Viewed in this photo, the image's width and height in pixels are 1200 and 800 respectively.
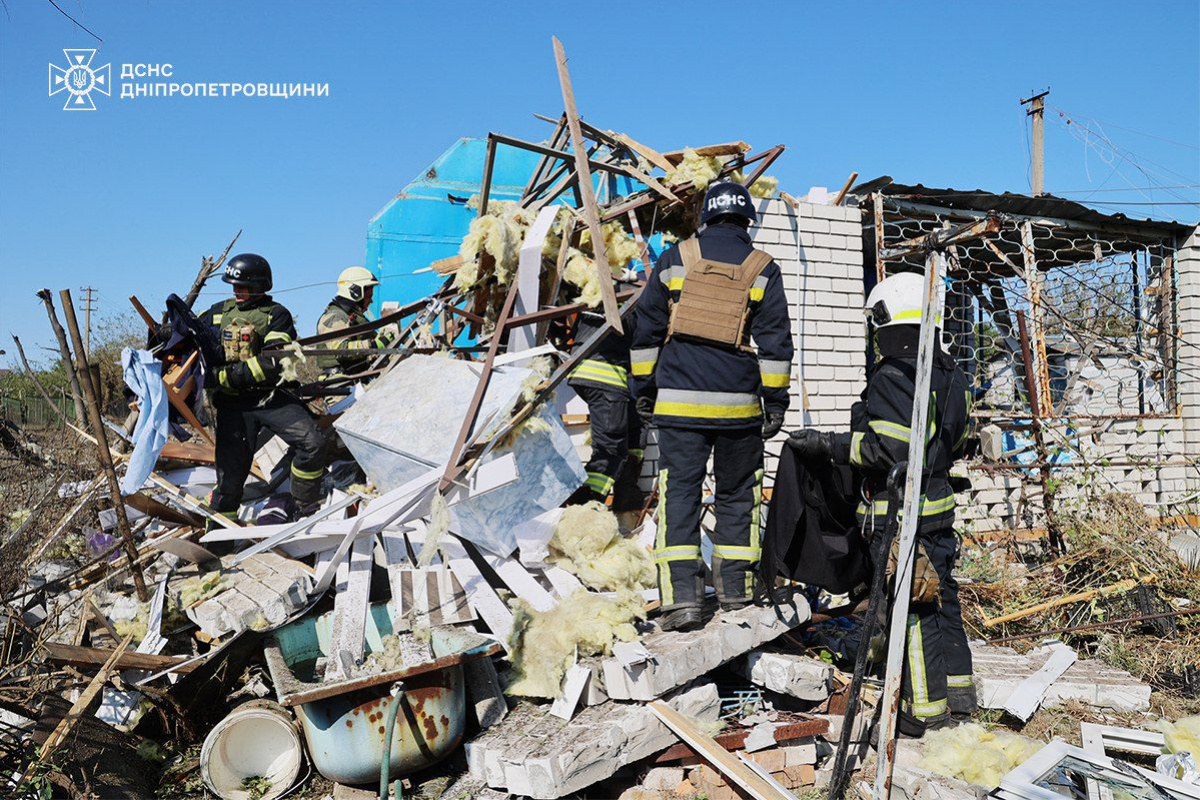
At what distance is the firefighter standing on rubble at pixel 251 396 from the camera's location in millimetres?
5336

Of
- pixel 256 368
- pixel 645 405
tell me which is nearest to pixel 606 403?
pixel 645 405

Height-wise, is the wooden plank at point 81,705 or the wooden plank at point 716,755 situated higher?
the wooden plank at point 81,705

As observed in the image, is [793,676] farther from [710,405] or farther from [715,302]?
[715,302]

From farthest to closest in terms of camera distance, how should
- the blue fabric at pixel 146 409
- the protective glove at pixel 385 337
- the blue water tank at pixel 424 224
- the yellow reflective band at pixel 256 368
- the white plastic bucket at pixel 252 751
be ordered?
the blue water tank at pixel 424 224, the protective glove at pixel 385 337, the yellow reflective band at pixel 256 368, the blue fabric at pixel 146 409, the white plastic bucket at pixel 252 751

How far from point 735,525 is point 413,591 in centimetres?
172

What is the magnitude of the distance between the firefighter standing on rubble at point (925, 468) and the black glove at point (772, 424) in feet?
1.07

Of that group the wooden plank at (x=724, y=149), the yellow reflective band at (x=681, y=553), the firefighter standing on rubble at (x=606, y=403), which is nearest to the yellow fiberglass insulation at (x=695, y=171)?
the wooden plank at (x=724, y=149)

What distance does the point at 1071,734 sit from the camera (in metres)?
4.17

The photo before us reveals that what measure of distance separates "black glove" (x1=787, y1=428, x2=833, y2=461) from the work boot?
0.98m

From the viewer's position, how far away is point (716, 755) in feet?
12.0

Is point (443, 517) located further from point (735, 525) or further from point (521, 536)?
point (735, 525)

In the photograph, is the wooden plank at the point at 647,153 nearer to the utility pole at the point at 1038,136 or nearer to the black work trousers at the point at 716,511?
the black work trousers at the point at 716,511

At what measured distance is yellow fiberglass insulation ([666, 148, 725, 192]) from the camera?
6.07 m

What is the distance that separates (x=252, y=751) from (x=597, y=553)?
1935mm
